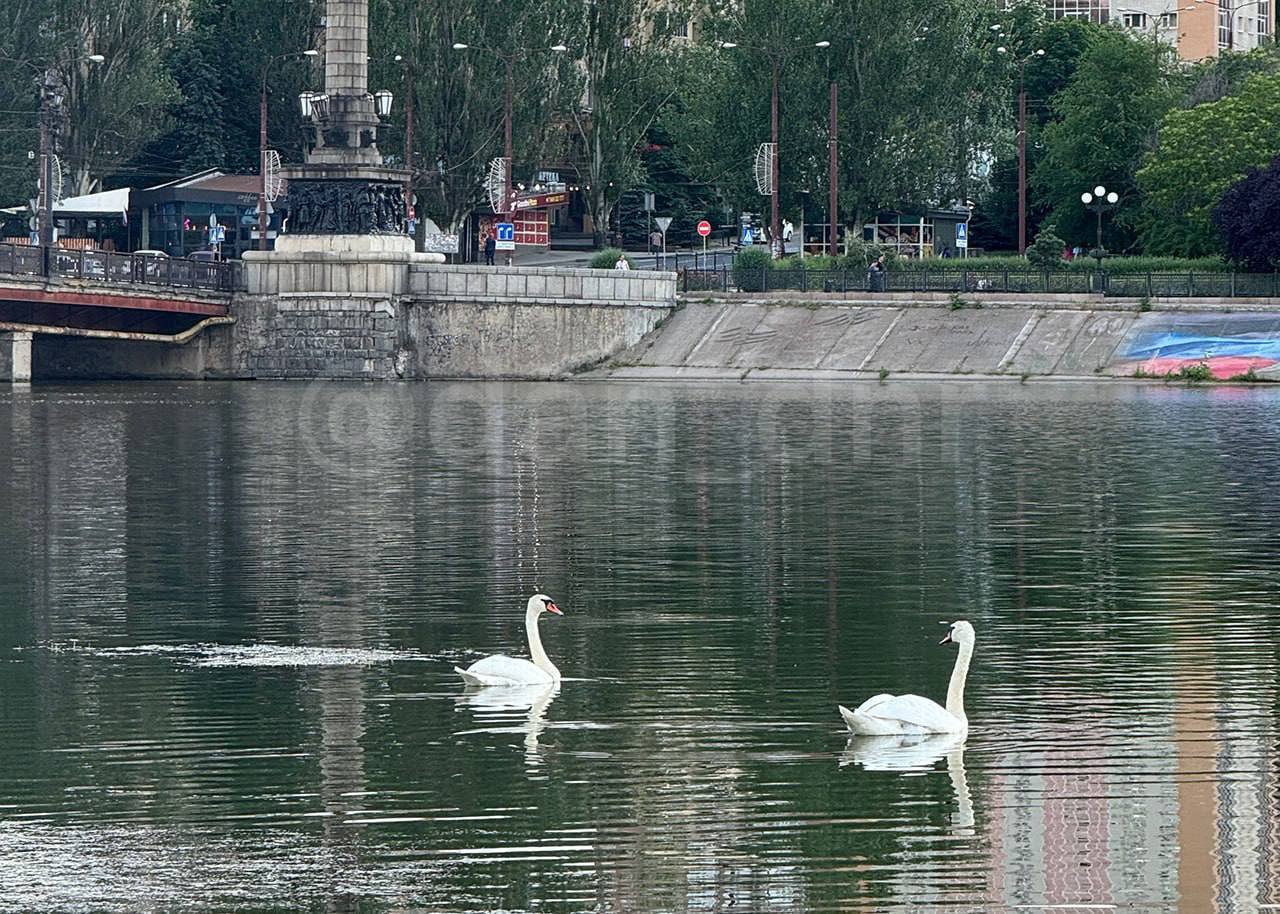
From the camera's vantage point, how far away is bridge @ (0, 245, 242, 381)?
270ft

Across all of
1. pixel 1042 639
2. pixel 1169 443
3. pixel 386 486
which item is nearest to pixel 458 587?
pixel 1042 639

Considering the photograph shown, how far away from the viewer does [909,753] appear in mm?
19438

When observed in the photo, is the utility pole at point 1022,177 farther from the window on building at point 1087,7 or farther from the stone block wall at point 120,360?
the window on building at point 1087,7

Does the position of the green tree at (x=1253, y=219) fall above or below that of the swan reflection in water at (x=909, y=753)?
above

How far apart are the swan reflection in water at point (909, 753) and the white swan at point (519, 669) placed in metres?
3.44

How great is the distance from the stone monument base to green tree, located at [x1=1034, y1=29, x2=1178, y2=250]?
32.5 metres

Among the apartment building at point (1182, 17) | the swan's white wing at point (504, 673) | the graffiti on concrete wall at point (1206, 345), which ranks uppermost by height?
the apartment building at point (1182, 17)

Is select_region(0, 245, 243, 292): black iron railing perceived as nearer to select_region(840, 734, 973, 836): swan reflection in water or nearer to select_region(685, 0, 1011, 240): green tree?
select_region(685, 0, 1011, 240): green tree

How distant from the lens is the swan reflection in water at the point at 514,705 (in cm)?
2077

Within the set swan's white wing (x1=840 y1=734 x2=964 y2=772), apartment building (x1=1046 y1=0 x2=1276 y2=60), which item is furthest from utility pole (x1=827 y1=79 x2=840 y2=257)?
swan's white wing (x1=840 y1=734 x2=964 y2=772)

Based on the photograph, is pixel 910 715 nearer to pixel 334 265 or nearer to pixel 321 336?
pixel 334 265


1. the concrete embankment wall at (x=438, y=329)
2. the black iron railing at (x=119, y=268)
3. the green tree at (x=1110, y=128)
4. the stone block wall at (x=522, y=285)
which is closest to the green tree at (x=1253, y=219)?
the green tree at (x=1110, y=128)

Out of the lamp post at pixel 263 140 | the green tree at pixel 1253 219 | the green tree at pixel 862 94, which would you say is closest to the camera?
the green tree at pixel 1253 219

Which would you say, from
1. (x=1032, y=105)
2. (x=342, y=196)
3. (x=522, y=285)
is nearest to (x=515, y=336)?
(x=522, y=285)
